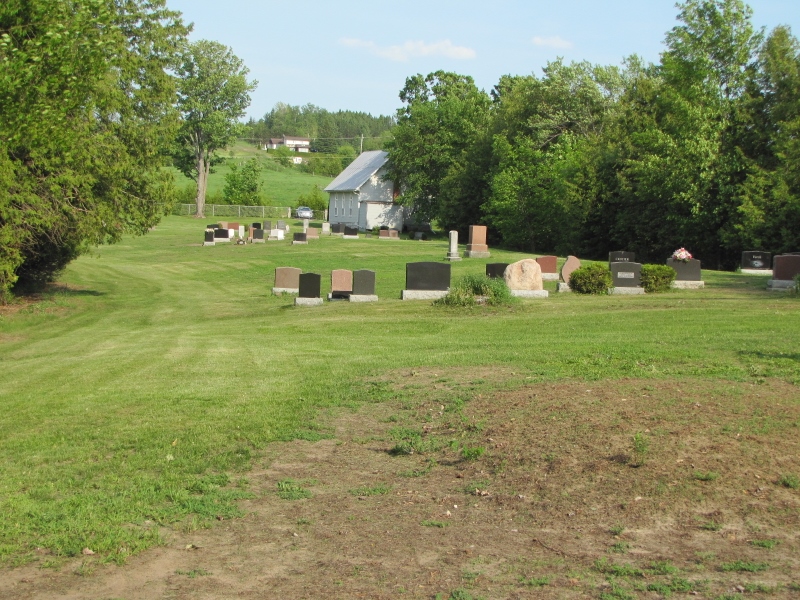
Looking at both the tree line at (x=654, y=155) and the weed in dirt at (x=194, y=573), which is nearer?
the weed in dirt at (x=194, y=573)

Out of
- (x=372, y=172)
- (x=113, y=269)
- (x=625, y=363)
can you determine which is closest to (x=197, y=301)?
(x=113, y=269)

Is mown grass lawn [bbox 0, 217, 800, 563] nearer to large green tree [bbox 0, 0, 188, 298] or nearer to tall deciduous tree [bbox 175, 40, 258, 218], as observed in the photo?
large green tree [bbox 0, 0, 188, 298]

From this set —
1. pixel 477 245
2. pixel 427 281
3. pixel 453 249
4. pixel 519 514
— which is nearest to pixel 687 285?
pixel 427 281

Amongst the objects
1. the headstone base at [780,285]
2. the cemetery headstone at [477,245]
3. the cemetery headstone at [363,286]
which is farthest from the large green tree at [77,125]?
the headstone base at [780,285]

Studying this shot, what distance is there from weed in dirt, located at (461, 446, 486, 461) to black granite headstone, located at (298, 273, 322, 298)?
16094mm

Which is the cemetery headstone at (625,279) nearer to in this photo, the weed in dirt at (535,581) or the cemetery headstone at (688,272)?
the cemetery headstone at (688,272)

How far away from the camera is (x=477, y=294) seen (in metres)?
19.9

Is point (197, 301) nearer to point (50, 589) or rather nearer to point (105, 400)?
point (105, 400)

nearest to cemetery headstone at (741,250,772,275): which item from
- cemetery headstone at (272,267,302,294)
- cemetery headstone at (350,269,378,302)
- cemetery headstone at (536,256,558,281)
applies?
cemetery headstone at (536,256,558,281)

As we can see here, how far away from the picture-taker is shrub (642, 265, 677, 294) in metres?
22.9

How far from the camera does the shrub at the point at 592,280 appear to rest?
74.9 feet

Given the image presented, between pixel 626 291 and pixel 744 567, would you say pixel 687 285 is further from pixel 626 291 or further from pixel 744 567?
pixel 744 567

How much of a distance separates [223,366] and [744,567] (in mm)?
9715

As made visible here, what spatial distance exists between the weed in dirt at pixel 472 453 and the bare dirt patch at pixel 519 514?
0.01 m
